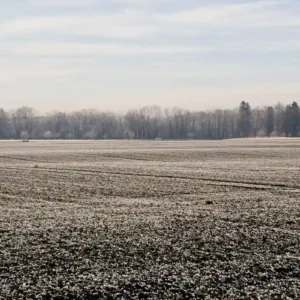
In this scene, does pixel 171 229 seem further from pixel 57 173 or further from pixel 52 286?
pixel 57 173

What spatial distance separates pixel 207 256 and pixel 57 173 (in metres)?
30.3

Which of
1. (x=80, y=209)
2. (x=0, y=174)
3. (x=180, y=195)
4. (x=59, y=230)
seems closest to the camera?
(x=59, y=230)

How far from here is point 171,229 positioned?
1923cm

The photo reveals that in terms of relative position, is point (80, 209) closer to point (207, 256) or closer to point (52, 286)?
point (207, 256)

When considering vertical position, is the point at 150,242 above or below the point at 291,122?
below

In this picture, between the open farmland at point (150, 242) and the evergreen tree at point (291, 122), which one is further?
the evergreen tree at point (291, 122)

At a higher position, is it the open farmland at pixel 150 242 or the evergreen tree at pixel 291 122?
the evergreen tree at pixel 291 122

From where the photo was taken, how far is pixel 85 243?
55.7ft

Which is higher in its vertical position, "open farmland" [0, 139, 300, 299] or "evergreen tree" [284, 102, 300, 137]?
"evergreen tree" [284, 102, 300, 137]

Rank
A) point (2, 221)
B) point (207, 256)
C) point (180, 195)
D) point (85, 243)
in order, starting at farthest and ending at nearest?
1. point (180, 195)
2. point (2, 221)
3. point (85, 243)
4. point (207, 256)

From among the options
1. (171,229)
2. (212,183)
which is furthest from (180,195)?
(171,229)

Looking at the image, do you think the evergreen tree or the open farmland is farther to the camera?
the evergreen tree

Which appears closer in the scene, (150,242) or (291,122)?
(150,242)

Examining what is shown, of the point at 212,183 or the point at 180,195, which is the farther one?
the point at 212,183
